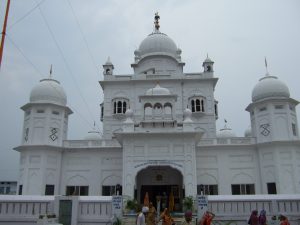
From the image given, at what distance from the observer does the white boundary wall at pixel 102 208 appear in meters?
16.4

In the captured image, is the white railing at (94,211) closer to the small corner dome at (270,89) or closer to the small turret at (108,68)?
the small corner dome at (270,89)

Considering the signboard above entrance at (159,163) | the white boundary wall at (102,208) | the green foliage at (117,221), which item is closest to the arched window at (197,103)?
the signboard above entrance at (159,163)

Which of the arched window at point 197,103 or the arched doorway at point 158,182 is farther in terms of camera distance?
the arched window at point 197,103

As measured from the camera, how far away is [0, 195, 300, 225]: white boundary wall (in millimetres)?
16391

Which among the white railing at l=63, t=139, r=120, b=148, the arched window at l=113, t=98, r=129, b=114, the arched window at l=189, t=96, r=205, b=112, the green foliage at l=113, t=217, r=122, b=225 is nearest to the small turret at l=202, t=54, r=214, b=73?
the arched window at l=189, t=96, r=205, b=112

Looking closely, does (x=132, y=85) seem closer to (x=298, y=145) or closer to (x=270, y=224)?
(x=298, y=145)

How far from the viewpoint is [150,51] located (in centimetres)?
3578

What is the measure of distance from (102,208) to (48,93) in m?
14.3

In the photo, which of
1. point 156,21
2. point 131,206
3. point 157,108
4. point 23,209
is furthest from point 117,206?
point 156,21

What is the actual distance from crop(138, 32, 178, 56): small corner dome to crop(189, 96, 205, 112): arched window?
6.83 m

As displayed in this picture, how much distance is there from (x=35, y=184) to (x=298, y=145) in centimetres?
2092

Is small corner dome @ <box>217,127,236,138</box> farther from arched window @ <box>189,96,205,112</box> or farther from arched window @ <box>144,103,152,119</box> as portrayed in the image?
arched window @ <box>144,103,152,119</box>

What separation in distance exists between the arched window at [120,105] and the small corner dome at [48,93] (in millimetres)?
5282

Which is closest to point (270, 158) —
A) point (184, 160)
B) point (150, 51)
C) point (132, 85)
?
point (184, 160)
